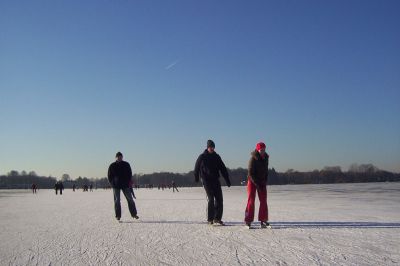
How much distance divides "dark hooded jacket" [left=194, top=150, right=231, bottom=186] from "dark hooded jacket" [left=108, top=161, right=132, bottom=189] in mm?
2287

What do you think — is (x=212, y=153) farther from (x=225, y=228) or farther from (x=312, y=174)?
(x=312, y=174)

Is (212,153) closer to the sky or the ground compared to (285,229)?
closer to the sky

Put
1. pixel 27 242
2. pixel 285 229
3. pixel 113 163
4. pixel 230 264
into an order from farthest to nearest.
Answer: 1. pixel 113 163
2. pixel 285 229
3. pixel 27 242
4. pixel 230 264

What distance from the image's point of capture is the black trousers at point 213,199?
8.00 metres

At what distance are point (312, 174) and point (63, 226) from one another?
198984 millimetres

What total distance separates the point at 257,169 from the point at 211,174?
1.03 metres

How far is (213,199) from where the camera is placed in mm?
8211

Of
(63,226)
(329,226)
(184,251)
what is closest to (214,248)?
(184,251)

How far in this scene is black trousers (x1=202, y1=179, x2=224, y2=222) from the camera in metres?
8.00

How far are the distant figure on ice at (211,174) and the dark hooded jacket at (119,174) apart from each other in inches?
90.2

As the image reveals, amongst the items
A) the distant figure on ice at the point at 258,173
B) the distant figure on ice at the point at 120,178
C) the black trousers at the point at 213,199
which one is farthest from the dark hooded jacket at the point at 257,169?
the distant figure on ice at the point at 120,178

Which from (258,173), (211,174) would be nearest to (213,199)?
(211,174)

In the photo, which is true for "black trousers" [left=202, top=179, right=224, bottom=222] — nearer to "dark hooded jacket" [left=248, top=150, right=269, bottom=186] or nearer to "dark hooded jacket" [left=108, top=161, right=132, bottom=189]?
"dark hooded jacket" [left=248, top=150, right=269, bottom=186]

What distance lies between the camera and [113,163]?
32.0 ft
